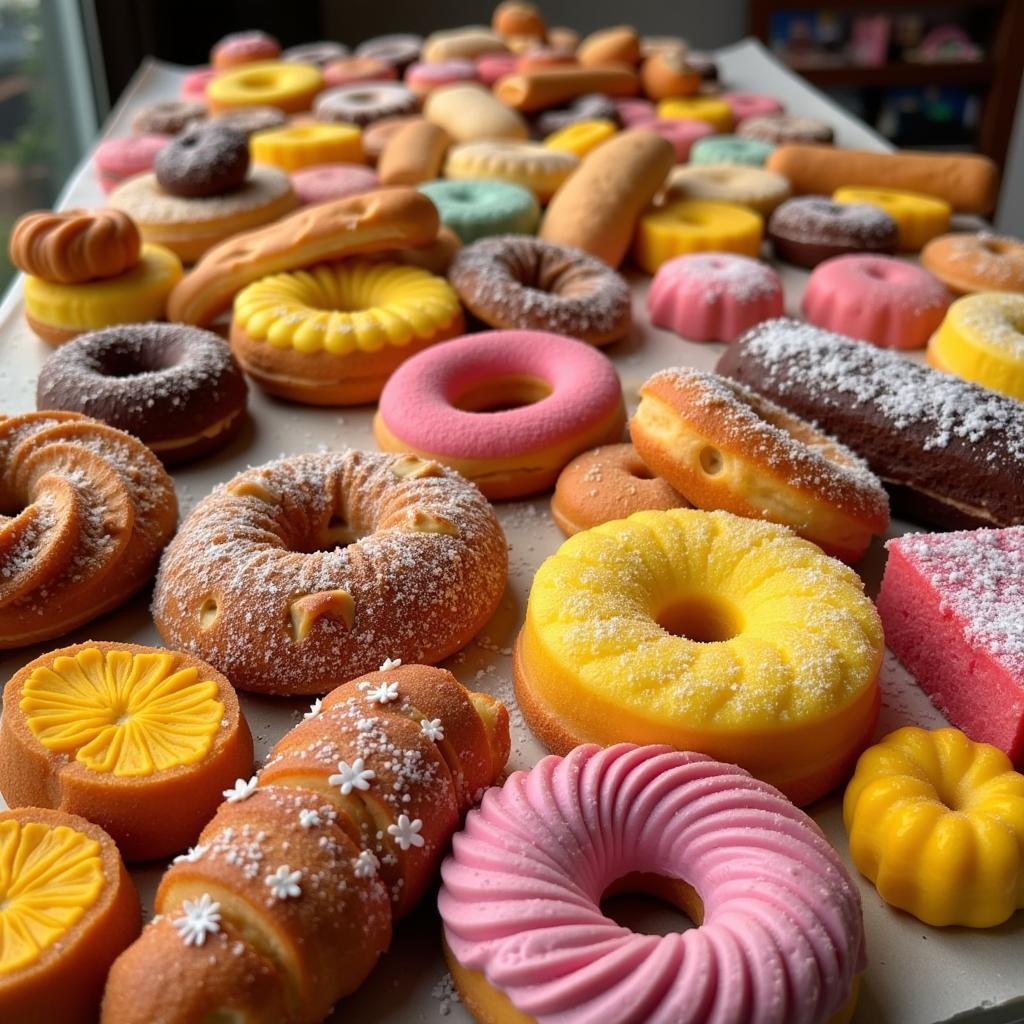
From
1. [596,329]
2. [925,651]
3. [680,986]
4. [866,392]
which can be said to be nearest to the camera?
[680,986]

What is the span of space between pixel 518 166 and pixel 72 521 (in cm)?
203

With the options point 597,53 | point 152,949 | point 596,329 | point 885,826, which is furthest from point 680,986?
point 597,53

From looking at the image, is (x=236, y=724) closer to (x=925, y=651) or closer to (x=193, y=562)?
(x=193, y=562)

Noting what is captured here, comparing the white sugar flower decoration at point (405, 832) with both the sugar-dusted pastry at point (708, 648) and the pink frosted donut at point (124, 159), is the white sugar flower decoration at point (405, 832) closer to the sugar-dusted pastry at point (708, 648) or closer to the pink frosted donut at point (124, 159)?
the sugar-dusted pastry at point (708, 648)

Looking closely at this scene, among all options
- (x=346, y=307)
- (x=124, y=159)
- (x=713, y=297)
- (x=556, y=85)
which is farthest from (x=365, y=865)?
(x=556, y=85)

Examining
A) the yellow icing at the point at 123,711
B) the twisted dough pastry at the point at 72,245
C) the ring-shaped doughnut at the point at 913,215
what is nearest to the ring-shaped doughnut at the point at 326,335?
the twisted dough pastry at the point at 72,245

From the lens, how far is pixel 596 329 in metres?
2.45

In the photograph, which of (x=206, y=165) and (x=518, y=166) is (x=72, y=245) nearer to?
(x=206, y=165)

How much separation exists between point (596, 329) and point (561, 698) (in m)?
1.24

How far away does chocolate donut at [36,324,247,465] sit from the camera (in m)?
2.04

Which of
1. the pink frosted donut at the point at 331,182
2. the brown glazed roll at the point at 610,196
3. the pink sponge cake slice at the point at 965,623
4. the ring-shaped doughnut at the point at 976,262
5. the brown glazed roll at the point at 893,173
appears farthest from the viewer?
the brown glazed roll at the point at 893,173

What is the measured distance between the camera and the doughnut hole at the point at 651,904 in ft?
4.05

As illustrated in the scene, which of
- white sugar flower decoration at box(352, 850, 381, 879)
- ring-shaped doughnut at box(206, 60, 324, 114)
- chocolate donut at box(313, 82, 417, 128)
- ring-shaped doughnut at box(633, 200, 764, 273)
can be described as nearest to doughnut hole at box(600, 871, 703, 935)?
white sugar flower decoration at box(352, 850, 381, 879)

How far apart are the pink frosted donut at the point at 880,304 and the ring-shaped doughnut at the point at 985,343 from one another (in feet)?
0.35
